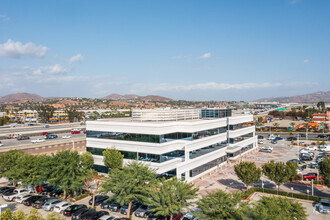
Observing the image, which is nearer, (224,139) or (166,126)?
(166,126)

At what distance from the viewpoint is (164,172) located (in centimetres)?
3753

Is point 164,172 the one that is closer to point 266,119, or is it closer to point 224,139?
point 224,139

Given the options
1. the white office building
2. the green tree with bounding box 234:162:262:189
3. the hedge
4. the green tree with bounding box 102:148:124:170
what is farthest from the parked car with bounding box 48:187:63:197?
the hedge

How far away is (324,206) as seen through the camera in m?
29.4

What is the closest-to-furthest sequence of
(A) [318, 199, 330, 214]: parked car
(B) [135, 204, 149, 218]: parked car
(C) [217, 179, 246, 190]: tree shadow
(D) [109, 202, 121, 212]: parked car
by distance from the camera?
(B) [135, 204, 149, 218]: parked car → (A) [318, 199, 330, 214]: parked car → (D) [109, 202, 121, 212]: parked car → (C) [217, 179, 246, 190]: tree shadow

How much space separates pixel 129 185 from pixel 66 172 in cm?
1125

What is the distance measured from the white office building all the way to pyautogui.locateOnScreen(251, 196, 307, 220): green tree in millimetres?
18139

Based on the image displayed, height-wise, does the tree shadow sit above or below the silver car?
below

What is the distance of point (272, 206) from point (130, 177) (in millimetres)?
14752

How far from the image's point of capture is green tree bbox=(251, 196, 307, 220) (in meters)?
18.7

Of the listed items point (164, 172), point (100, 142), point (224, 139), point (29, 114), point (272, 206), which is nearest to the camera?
point (272, 206)

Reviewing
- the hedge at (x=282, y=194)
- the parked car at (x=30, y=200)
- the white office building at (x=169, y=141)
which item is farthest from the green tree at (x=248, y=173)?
the parked car at (x=30, y=200)

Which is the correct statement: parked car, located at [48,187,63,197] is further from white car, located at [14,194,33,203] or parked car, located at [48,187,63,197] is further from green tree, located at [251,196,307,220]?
green tree, located at [251,196,307,220]

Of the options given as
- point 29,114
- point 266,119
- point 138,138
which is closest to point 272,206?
point 138,138
